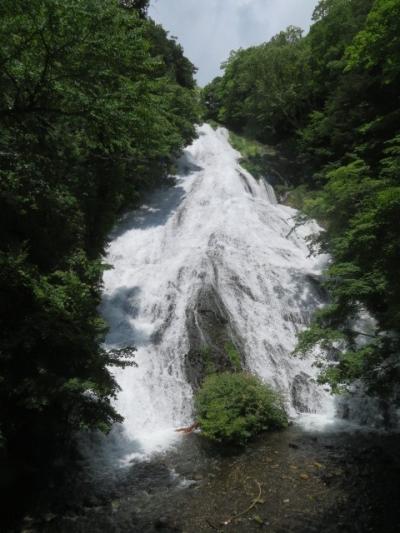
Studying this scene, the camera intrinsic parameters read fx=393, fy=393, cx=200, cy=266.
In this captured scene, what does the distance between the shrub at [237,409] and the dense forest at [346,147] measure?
1453mm

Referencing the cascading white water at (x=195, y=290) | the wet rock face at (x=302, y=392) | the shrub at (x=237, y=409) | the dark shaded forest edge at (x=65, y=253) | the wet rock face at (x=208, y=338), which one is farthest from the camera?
the wet rock face at (x=208, y=338)

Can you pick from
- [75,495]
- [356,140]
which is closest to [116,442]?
[75,495]

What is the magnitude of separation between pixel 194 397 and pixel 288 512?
4.65 m

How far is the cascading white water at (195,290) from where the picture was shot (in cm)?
1071

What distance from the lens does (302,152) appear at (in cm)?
2816

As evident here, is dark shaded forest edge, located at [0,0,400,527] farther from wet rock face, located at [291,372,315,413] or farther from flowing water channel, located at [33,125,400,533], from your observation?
wet rock face, located at [291,372,315,413]

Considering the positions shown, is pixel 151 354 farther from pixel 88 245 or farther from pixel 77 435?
pixel 88 245

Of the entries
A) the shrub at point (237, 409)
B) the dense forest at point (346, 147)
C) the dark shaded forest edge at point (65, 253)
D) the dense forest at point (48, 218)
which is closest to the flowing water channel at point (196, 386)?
the shrub at point (237, 409)

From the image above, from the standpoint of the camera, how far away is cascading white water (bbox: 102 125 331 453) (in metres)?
10.7

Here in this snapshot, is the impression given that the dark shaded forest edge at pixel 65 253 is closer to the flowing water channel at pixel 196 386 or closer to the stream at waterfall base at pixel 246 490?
the stream at waterfall base at pixel 246 490

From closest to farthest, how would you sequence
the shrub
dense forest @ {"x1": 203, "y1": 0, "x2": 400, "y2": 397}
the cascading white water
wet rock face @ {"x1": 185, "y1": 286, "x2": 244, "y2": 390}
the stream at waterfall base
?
the stream at waterfall base < dense forest @ {"x1": 203, "y1": 0, "x2": 400, "y2": 397} < the shrub < the cascading white water < wet rock face @ {"x1": 185, "y1": 286, "x2": 244, "y2": 390}

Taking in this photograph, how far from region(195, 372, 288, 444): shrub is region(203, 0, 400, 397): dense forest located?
1.45 m

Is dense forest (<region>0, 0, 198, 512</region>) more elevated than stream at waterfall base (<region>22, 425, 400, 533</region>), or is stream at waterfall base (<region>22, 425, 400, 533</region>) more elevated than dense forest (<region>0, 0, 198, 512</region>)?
dense forest (<region>0, 0, 198, 512</region>)

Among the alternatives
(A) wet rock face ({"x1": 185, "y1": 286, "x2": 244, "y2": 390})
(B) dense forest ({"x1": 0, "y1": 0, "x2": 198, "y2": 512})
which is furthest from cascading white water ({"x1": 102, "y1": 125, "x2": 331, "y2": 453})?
(B) dense forest ({"x1": 0, "y1": 0, "x2": 198, "y2": 512})
